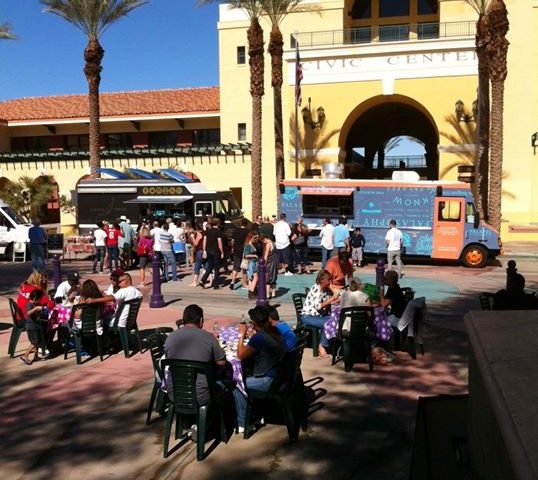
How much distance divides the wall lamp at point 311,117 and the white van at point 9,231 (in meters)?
14.5

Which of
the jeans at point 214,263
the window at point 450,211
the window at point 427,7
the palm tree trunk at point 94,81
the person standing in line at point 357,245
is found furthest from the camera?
the window at point 427,7

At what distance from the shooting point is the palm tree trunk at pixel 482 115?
74.5 ft

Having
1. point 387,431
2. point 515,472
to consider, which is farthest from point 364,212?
point 515,472

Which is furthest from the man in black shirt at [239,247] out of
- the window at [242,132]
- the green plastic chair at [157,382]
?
the window at [242,132]

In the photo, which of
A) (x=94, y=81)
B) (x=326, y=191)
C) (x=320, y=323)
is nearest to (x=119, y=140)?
(x=94, y=81)

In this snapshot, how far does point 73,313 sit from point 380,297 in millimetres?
4228

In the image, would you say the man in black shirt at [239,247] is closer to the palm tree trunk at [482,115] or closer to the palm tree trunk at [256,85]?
the palm tree trunk at [256,85]

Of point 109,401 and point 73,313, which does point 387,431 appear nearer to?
point 109,401

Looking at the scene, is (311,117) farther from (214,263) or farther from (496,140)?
(214,263)

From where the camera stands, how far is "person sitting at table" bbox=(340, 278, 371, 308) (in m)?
7.47

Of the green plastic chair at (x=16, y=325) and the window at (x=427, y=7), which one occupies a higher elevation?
the window at (x=427, y=7)

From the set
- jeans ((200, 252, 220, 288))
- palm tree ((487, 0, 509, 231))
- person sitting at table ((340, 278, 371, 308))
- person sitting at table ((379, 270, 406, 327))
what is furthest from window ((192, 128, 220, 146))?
person sitting at table ((340, 278, 371, 308))

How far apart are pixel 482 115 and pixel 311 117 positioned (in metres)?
8.84

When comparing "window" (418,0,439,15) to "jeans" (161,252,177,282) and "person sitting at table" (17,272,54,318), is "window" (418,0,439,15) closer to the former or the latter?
"jeans" (161,252,177,282)
